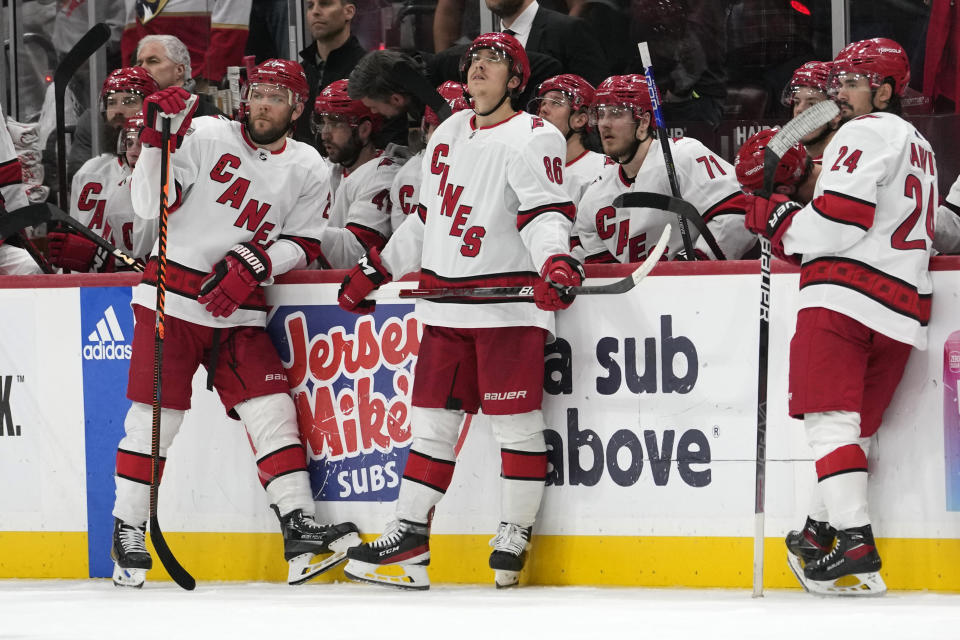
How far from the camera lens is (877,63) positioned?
11.7 ft

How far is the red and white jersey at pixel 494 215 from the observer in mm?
3723

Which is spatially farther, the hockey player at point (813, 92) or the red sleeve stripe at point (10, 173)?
the red sleeve stripe at point (10, 173)

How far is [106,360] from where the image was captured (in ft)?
13.8

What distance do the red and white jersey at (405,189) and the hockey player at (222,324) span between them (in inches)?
23.9

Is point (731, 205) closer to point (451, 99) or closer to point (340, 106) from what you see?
point (451, 99)

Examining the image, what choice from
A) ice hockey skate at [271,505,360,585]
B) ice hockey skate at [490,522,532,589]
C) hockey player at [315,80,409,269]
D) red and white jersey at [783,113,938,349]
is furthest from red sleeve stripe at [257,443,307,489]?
red and white jersey at [783,113,938,349]

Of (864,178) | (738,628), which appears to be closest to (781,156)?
(864,178)

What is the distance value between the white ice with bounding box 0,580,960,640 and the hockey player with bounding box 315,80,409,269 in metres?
1.21

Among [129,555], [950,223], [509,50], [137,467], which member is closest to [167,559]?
[129,555]

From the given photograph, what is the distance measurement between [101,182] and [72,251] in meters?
0.50

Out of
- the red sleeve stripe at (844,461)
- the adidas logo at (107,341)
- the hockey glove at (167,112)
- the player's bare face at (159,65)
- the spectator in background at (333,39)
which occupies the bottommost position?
the red sleeve stripe at (844,461)

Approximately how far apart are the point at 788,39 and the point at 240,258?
2.58 meters

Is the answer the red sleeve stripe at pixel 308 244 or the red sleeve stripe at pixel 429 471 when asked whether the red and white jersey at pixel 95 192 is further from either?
the red sleeve stripe at pixel 429 471

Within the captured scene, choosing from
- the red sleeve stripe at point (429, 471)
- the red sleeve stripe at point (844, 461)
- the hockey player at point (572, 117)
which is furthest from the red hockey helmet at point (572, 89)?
the red sleeve stripe at point (844, 461)
